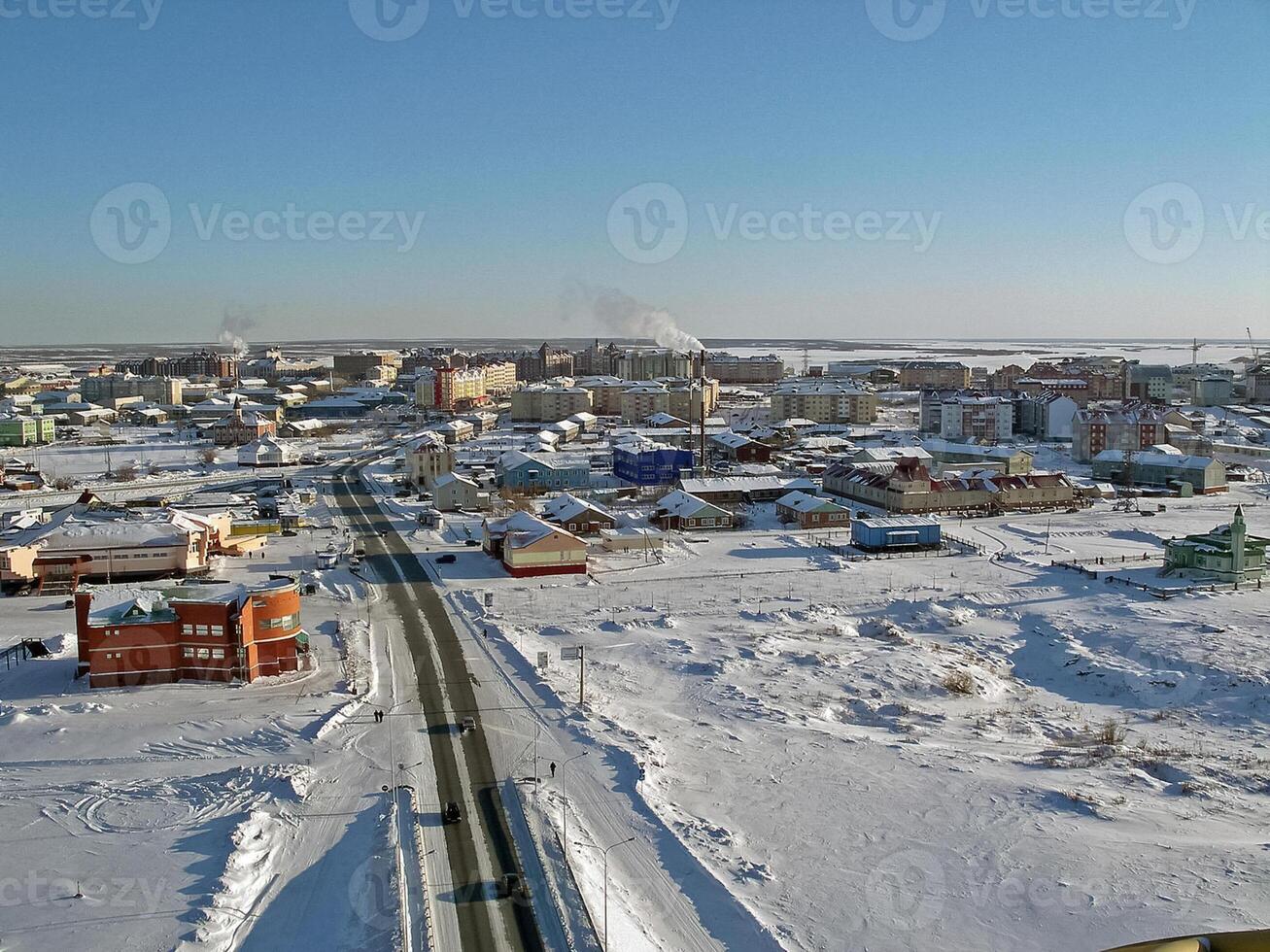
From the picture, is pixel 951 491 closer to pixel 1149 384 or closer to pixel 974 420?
pixel 974 420

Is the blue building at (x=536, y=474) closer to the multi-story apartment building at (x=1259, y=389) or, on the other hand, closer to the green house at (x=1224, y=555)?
the green house at (x=1224, y=555)

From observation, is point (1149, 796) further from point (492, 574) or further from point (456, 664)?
point (492, 574)

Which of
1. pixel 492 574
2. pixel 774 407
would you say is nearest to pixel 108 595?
pixel 492 574

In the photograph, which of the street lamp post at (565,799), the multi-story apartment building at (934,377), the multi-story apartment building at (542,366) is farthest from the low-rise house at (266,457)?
the multi-story apartment building at (934,377)

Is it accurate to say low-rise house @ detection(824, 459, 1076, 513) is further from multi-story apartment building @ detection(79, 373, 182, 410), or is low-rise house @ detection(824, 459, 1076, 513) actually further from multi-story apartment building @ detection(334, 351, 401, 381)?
multi-story apartment building @ detection(334, 351, 401, 381)

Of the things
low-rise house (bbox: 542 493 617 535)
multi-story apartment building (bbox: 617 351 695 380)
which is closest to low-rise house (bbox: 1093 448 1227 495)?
low-rise house (bbox: 542 493 617 535)
